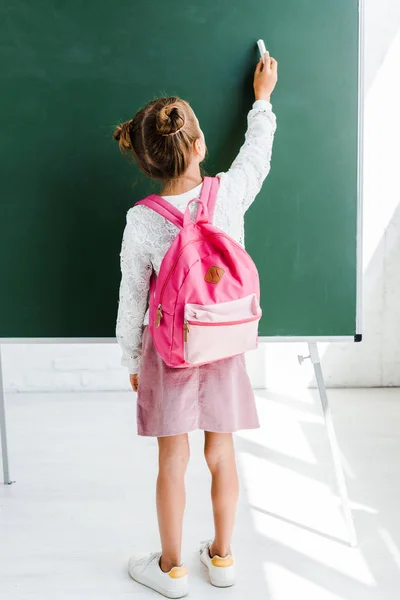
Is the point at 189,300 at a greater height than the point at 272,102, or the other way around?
the point at 272,102

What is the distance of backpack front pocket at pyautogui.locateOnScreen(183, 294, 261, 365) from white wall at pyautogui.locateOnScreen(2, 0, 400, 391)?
1956 mm

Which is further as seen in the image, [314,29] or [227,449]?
[314,29]

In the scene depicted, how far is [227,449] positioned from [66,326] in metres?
0.68

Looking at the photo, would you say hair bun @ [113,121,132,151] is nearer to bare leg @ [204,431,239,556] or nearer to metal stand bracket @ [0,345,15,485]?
bare leg @ [204,431,239,556]

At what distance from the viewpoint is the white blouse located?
1.68 metres

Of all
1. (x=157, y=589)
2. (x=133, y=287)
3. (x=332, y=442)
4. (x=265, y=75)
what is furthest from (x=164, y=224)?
(x=157, y=589)

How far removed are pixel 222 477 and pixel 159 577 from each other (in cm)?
36

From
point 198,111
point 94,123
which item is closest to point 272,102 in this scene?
point 198,111

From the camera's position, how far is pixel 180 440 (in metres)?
1.77

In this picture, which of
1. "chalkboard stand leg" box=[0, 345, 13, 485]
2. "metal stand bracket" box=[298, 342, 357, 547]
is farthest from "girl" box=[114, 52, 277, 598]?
"chalkboard stand leg" box=[0, 345, 13, 485]

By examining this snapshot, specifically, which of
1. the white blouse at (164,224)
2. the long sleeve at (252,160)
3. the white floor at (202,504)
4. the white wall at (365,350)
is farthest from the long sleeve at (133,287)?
the white wall at (365,350)

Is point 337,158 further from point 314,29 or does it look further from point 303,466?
point 303,466

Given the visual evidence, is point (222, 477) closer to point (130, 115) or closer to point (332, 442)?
point (332, 442)

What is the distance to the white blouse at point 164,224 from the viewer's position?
5.50 ft
